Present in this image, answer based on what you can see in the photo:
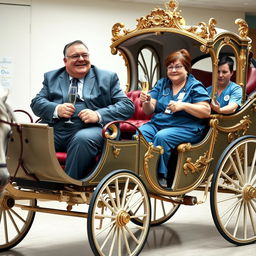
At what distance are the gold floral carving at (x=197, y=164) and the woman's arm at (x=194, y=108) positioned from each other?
12.7 inches

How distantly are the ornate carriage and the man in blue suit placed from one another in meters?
0.09

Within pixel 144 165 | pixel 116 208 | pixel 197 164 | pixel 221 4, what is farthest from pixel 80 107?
pixel 221 4

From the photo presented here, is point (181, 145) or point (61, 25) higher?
point (61, 25)

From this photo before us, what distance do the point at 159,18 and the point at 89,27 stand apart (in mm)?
5372

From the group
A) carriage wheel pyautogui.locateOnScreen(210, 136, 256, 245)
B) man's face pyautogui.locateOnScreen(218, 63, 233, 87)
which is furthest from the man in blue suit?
man's face pyautogui.locateOnScreen(218, 63, 233, 87)

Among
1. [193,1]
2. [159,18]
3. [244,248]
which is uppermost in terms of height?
[193,1]

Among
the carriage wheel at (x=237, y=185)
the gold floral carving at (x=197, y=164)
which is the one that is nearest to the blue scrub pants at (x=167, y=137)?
the gold floral carving at (x=197, y=164)

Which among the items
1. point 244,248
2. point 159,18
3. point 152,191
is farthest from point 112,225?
point 159,18

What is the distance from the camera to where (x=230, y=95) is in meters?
5.32

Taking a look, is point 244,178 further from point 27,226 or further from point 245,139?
point 27,226

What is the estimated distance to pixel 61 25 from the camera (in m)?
10.1

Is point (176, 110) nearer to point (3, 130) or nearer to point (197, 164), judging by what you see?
point (197, 164)

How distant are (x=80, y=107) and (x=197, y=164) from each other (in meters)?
1.08

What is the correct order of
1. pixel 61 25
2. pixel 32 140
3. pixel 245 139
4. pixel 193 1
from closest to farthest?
pixel 32 140 → pixel 245 139 → pixel 61 25 → pixel 193 1
